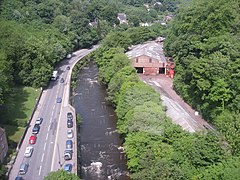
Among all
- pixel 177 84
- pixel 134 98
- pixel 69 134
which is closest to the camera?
pixel 69 134

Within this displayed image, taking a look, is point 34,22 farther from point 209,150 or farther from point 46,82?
point 209,150

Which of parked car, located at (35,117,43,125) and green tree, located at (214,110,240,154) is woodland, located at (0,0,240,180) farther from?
parked car, located at (35,117,43,125)

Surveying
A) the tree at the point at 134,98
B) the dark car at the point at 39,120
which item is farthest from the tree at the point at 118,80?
the dark car at the point at 39,120

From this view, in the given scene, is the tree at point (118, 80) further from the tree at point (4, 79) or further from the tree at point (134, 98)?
the tree at point (4, 79)

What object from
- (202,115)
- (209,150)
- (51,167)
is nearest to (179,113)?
(202,115)

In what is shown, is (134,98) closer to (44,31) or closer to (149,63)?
(149,63)

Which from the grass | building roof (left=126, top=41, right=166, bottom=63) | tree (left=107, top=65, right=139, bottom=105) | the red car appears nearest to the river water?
tree (left=107, top=65, right=139, bottom=105)

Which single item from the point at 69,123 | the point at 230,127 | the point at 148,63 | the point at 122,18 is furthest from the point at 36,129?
the point at 122,18
